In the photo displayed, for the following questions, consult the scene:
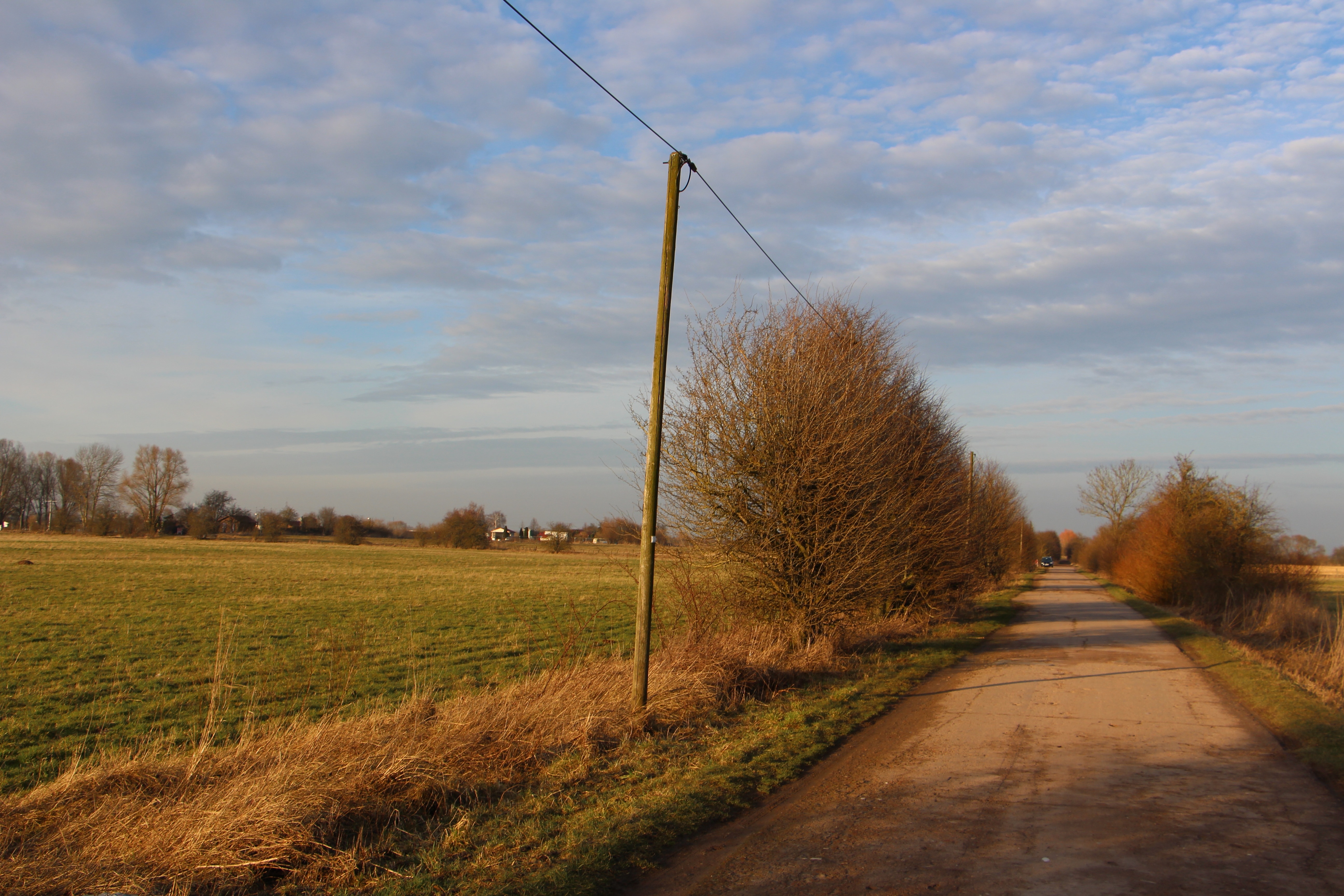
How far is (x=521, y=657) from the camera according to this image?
1712 cm

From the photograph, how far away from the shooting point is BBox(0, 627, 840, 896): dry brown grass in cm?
458

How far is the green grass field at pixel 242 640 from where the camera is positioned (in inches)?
423

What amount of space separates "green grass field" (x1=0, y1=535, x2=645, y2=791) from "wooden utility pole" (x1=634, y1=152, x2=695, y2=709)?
1.21 metres

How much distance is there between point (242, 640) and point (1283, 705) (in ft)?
64.7

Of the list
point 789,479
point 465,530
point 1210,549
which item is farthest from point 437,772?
point 465,530

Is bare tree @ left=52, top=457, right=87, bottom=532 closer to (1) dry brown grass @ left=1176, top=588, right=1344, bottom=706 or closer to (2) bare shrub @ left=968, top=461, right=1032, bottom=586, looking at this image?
(2) bare shrub @ left=968, top=461, right=1032, bottom=586

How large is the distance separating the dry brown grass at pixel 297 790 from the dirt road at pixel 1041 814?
196cm

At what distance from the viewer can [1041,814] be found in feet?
19.5

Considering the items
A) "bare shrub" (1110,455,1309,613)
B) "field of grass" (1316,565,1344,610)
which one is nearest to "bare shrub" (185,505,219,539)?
"bare shrub" (1110,455,1309,613)

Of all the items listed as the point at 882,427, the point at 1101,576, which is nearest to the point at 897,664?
the point at 882,427

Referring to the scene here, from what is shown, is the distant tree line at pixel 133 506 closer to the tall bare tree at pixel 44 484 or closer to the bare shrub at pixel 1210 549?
the tall bare tree at pixel 44 484

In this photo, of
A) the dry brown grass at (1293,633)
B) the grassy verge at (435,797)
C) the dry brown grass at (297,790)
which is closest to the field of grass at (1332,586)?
the dry brown grass at (1293,633)

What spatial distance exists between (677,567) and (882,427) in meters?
4.37

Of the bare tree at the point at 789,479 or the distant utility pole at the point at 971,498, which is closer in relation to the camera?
the bare tree at the point at 789,479
